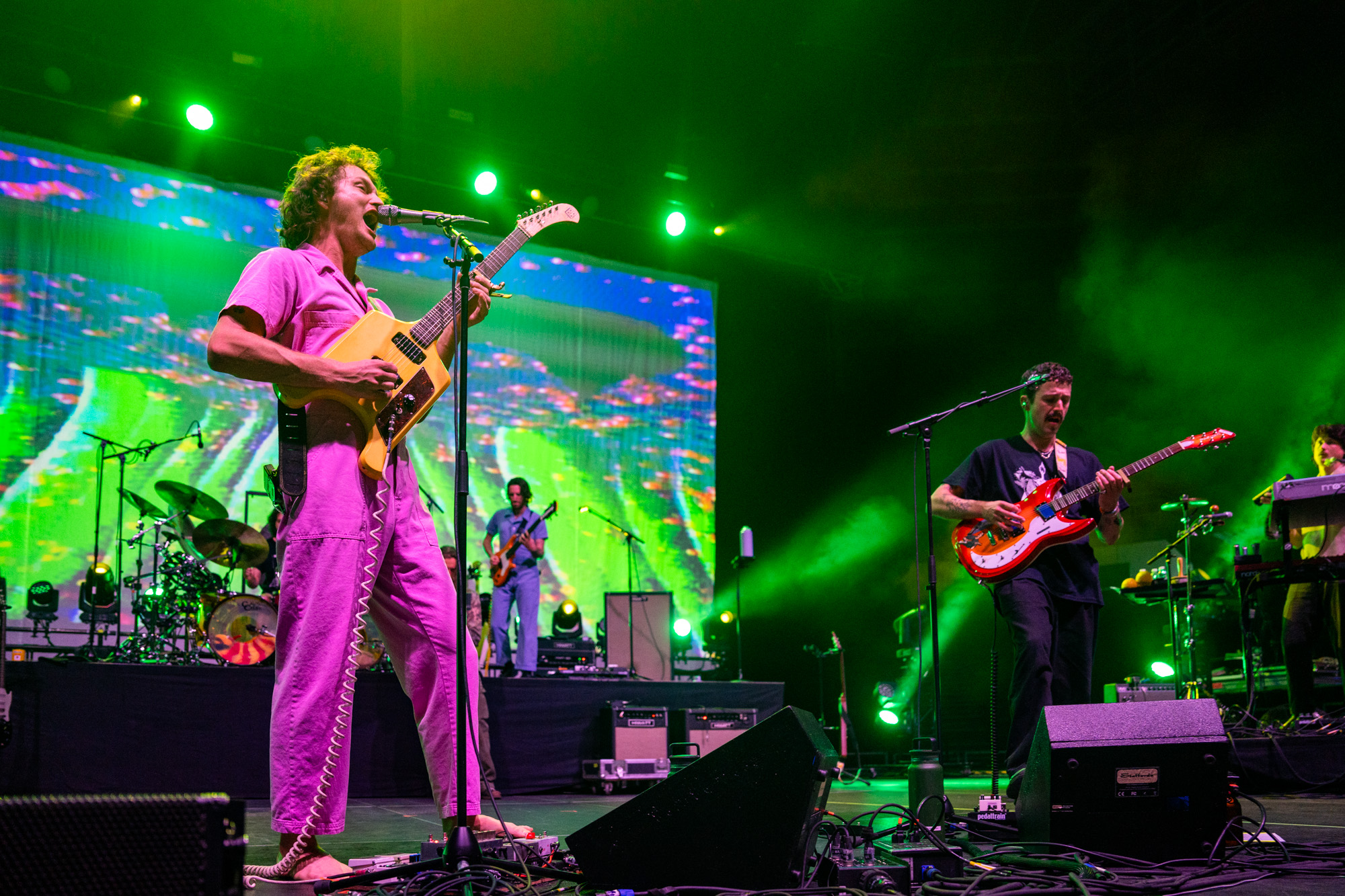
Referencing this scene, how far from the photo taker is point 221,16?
8.71 m

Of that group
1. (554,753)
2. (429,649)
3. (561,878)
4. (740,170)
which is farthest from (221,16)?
(561,878)

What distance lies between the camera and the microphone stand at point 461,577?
2.27m

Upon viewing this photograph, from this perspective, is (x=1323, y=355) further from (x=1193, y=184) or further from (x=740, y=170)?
(x=740, y=170)

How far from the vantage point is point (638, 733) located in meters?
6.80

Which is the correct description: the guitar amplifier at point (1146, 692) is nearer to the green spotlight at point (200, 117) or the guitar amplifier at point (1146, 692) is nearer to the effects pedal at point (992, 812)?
the effects pedal at point (992, 812)

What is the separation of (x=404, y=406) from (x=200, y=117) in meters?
8.01

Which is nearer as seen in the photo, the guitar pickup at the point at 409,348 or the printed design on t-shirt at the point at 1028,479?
the guitar pickup at the point at 409,348

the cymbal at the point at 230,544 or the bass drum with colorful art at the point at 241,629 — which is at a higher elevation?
the cymbal at the point at 230,544

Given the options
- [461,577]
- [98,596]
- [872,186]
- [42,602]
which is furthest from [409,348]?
[872,186]

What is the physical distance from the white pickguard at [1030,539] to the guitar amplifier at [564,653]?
18.1 ft

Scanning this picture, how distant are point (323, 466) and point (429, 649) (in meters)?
0.56

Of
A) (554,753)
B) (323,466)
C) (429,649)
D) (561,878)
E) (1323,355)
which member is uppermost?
(1323,355)

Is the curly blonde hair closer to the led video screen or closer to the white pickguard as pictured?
the white pickguard

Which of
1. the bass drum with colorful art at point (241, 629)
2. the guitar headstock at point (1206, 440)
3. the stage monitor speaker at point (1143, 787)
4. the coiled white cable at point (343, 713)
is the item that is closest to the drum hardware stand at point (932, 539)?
the stage monitor speaker at point (1143, 787)
